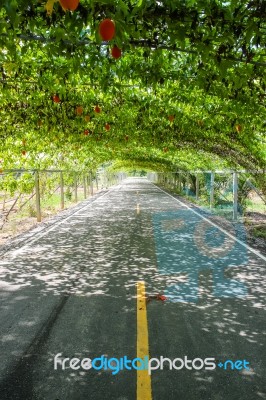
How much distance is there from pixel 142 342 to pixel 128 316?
838 millimetres

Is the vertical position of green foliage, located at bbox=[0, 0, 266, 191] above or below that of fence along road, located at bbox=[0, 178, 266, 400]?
above

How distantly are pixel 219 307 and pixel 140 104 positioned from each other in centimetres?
671

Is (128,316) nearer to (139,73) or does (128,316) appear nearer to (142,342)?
(142,342)

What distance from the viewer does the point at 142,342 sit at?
14.8 feet

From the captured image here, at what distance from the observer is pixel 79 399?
3418 mm

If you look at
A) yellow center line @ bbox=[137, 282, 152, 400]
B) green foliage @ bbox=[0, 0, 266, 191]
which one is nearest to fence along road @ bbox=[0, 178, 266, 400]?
yellow center line @ bbox=[137, 282, 152, 400]

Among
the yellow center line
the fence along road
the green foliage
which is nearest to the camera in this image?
the yellow center line

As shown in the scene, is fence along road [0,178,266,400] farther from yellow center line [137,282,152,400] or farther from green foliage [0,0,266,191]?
green foliage [0,0,266,191]

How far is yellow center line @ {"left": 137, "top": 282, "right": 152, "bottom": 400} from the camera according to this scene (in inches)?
139

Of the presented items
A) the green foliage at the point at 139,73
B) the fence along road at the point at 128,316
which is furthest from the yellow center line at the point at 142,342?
the green foliage at the point at 139,73

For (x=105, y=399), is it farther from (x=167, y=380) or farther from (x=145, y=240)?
(x=145, y=240)

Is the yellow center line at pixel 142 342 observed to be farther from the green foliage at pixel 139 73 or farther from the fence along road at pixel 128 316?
the green foliage at pixel 139 73

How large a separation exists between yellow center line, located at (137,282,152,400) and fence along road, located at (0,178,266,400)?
0.06 feet

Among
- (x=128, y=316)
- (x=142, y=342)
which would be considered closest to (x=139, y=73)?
(x=128, y=316)
